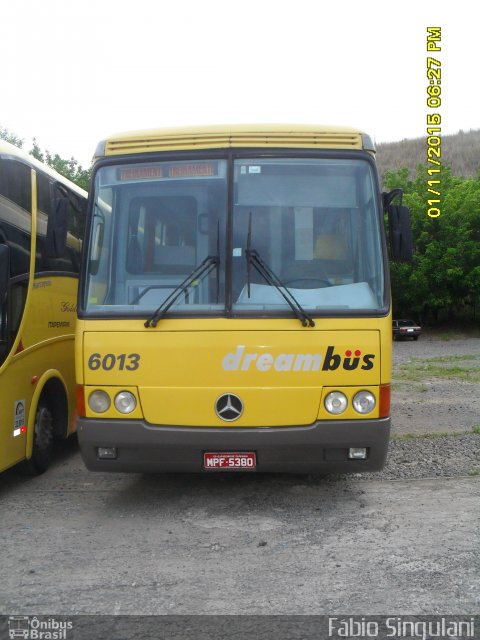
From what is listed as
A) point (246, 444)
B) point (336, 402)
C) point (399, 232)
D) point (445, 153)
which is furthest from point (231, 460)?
point (445, 153)

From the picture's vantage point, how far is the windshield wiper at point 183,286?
577 centimetres

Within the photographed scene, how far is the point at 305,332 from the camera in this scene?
18.8 feet

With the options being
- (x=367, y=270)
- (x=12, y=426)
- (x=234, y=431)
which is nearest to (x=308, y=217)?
(x=367, y=270)

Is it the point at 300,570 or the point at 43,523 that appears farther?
the point at 43,523

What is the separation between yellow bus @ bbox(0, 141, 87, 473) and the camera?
6.52 meters

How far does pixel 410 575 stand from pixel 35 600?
2.37 metres

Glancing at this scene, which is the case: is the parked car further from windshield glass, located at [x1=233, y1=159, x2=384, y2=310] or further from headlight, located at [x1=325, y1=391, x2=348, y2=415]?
headlight, located at [x1=325, y1=391, x2=348, y2=415]

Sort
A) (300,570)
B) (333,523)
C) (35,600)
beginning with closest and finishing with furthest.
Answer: (35,600) < (300,570) < (333,523)

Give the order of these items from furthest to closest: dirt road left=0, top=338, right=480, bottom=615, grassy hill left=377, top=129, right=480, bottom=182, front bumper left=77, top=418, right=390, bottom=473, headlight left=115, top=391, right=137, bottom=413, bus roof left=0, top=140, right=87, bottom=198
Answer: grassy hill left=377, top=129, right=480, bottom=182, bus roof left=0, top=140, right=87, bottom=198, headlight left=115, top=391, right=137, bottom=413, front bumper left=77, top=418, right=390, bottom=473, dirt road left=0, top=338, right=480, bottom=615

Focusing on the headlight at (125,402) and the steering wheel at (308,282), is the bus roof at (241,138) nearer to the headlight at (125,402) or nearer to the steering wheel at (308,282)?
the steering wheel at (308,282)

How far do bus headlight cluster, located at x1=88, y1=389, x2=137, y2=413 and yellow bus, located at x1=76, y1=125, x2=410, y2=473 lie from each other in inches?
0.5

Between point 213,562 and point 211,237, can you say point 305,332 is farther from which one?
point 213,562

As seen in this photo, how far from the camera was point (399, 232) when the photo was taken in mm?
6383

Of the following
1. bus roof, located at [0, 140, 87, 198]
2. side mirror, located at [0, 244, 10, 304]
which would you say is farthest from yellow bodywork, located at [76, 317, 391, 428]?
bus roof, located at [0, 140, 87, 198]
